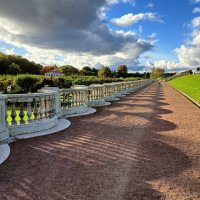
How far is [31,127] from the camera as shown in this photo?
9.40m

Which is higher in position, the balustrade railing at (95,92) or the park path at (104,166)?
the balustrade railing at (95,92)

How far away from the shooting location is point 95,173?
5797 mm

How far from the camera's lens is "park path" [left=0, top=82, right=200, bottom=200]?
491 cm

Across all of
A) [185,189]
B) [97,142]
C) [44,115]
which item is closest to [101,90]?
[44,115]

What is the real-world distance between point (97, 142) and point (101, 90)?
1278cm

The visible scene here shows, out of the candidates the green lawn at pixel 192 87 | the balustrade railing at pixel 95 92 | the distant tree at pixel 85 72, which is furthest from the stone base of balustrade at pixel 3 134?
the distant tree at pixel 85 72

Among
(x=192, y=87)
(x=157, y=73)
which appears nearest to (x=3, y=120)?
(x=192, y=87)

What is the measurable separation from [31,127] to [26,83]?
2213 cm

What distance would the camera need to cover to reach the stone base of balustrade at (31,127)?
8.92 meters

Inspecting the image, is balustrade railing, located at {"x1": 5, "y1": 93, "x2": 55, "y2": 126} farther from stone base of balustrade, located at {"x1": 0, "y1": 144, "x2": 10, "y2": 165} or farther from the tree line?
the tree line

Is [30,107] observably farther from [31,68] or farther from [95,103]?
[31,68]

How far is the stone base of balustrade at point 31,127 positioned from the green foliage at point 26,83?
20.9 metres

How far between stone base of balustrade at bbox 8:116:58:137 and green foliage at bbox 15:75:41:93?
20.9 m

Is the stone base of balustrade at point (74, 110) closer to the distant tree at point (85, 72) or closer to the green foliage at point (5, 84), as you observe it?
the green foliage at point (5, 84)
